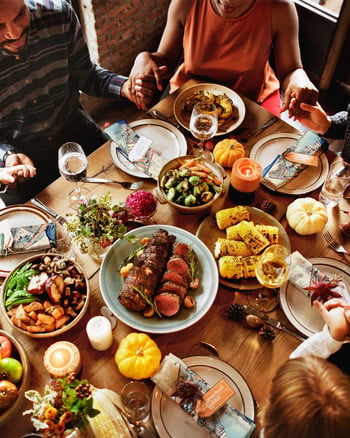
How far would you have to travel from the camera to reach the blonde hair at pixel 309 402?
39.0 inches

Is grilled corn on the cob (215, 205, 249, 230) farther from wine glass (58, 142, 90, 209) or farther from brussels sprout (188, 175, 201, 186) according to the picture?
wine glass (58, 142, 90, 209)

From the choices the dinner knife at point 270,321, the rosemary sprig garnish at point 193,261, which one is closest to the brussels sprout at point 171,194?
the rosemary sprig garnish at point 193,261

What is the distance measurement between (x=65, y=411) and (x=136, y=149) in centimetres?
127

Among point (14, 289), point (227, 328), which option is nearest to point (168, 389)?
point (227, 328)

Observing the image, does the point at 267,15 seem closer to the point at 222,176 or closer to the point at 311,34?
the point at 222,176

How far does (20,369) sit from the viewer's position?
1.30 meters

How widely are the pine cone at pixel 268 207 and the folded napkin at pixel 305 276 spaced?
27cm

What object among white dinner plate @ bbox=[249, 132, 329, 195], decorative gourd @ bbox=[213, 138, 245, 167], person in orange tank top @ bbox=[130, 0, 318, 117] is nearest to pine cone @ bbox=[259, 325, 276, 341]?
white dinner plate @ bbox=[249, 132, 329, 195]

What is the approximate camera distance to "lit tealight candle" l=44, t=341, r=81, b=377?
1.30 meters

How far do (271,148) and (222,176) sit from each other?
405 millimetres

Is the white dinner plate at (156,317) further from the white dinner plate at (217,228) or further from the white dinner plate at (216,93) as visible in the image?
the white dinner plate at (216,93)

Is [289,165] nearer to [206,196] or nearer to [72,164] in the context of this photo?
[206,196]

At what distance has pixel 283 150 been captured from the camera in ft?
6.77

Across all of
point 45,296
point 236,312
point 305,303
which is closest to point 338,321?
point 305,303
